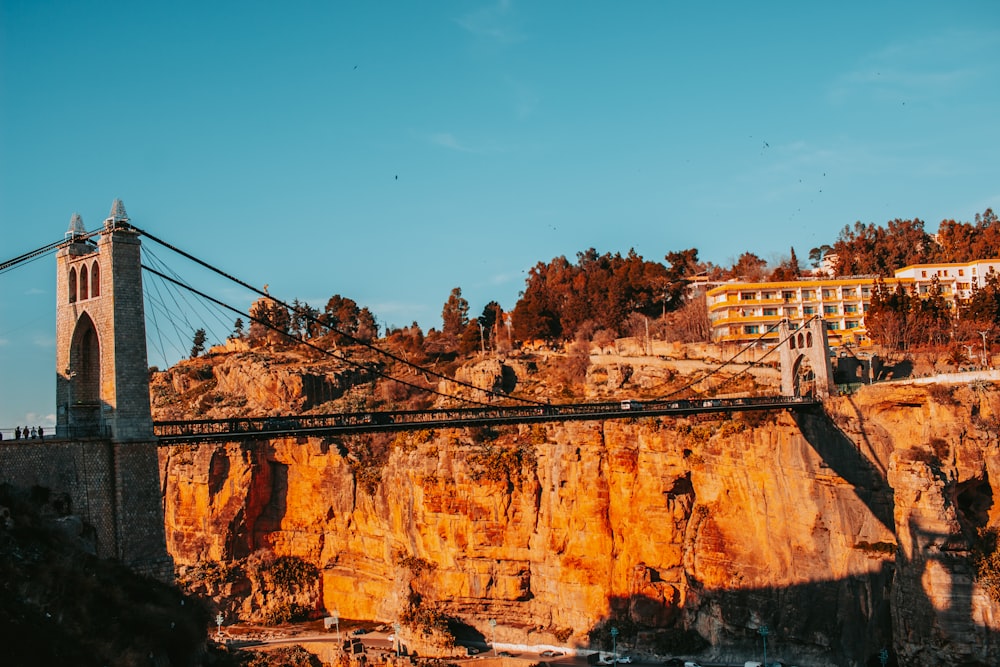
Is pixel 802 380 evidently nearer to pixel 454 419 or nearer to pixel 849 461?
pixel 849 461

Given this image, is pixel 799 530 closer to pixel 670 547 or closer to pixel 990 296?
pixel 670 547

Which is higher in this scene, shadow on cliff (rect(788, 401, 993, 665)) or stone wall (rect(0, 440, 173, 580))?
stone wall (rect(0, 440, 173, 580))

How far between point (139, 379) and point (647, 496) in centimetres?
2318

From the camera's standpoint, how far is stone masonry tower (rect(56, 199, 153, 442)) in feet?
83.1

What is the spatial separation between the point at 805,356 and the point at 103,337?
96.0 feet

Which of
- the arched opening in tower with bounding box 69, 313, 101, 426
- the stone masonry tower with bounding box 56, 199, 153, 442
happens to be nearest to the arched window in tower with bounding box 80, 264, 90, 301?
the stone masonry tower with bounding box 56, 199, 153, 442

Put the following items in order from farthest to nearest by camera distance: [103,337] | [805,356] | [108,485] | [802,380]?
1. [802,380]
2. [805,356]
3. [103,337]
4. [108,485]

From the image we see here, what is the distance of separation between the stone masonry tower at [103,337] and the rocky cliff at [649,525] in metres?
21.8

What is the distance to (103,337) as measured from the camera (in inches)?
1009

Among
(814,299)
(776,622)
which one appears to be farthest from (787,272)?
(776,622)

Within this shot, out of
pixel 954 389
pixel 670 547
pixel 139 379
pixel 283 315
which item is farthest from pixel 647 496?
pixel 283 315

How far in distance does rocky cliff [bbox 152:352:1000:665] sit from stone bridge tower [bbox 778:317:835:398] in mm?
1910

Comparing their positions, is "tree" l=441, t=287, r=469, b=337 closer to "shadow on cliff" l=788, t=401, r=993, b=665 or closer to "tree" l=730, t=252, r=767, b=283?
"tree" l=730, t=252, r=767, b=283

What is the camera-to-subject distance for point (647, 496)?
143 feet
